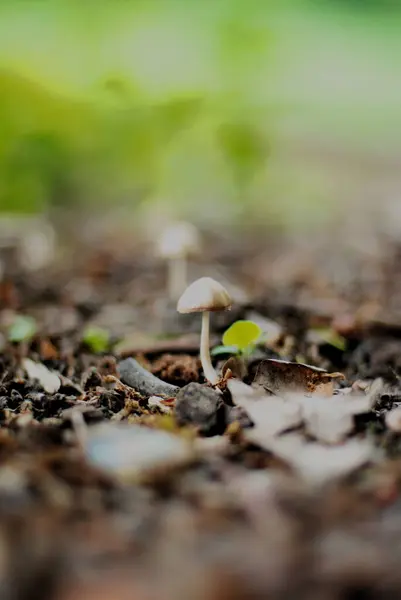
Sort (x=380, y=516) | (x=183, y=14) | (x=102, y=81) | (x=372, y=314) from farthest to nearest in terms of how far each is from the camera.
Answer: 1. (x=183, y=14)
2. (x=102, y=81)
3. (x=372, y=314)
4. (x=380, y=516)

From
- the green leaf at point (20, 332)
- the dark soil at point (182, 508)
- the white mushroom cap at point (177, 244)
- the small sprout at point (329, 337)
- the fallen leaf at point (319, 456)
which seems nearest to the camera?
the dark soil at point (182, 508)

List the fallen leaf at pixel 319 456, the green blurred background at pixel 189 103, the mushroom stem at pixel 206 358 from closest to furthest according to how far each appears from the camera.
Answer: the fallen leaf at pixel 319 456
the mushroom stem at pixel 206 358
the green blurred background at pixel 189 103

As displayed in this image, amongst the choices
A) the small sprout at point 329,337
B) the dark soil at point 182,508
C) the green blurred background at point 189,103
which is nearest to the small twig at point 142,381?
the dark soil at point 182,508

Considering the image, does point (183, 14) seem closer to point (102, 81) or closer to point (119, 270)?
point (102, 81)

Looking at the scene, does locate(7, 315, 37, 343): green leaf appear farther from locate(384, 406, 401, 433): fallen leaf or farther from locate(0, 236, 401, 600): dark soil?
locate(384, 406, 401, 433): fallen leaf

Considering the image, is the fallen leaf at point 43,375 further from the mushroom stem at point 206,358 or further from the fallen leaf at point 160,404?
the mushroom stem at point 206,358

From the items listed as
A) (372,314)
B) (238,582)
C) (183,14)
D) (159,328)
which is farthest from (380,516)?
(183,14)

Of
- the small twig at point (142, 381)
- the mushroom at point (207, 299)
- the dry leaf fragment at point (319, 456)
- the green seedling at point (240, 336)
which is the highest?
the mushroom at point (207, 299)

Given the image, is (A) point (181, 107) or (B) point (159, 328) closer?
(B) point (159, 328)

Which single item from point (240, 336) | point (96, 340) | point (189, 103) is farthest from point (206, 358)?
point (189, 103)
